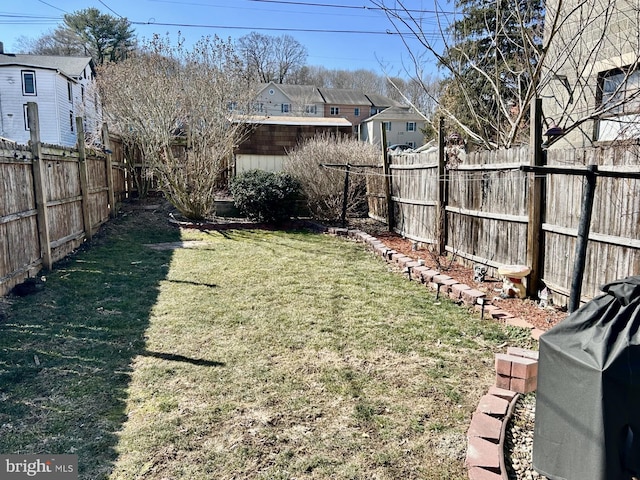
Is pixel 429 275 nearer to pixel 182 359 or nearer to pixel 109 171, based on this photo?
pixel 182 359

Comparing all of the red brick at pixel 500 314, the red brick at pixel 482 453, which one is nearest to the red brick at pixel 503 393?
the red brick at pixel 482 453

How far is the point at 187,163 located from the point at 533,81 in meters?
7.77

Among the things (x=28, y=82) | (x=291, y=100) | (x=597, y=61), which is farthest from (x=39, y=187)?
(x=291, y=100)

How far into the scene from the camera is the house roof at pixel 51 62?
74.6 ft

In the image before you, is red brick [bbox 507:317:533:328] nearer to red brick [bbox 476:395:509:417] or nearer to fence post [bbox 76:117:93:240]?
red brick [bbox 476:395:509:417]

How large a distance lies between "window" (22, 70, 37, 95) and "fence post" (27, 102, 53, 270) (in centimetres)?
2092

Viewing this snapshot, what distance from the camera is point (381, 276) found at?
6.19m

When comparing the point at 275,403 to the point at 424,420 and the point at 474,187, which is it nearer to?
the point at 424,420

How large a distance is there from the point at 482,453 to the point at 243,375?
1.69 meters

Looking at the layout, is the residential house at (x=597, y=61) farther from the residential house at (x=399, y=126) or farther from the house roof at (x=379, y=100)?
the house roof at (x=379, y=100)

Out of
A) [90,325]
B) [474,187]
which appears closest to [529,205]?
[474,187]

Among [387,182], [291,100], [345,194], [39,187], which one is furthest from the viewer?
[291,100]

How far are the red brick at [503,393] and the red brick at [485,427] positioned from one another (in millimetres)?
299

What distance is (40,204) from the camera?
19.2 feet
